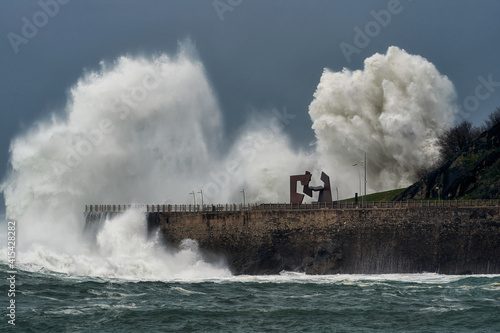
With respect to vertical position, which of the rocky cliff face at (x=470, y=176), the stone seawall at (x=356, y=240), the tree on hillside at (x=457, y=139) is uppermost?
the tree on hillside at (x=457, y=139)

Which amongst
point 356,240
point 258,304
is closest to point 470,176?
point 356,240

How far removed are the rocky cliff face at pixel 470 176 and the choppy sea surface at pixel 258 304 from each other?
52.7ft

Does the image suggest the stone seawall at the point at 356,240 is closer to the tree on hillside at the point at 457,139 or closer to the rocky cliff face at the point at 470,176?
the rocky cliff face at the point at 470,176

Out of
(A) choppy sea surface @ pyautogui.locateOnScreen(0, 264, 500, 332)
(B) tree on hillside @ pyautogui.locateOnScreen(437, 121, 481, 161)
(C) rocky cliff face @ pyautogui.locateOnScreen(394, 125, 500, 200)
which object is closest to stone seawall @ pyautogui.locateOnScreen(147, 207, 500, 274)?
(A) choppy sea surface @ pyautogui.locateOnScreen(0, 264, 500, 332)

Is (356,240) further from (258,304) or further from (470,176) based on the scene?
(258,304)

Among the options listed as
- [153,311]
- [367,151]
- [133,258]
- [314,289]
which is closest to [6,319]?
[153,311]

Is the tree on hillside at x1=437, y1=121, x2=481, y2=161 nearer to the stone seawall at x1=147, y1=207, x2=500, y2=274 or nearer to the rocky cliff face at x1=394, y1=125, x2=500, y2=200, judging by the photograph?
the rocky cliff face at x1=394, y1=125, x2=500, y2=200

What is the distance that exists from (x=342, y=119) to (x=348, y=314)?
69245 mm

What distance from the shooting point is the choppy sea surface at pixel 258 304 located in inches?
1795

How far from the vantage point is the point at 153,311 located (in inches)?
1943

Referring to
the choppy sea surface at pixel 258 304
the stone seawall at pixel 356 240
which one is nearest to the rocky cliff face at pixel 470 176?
the stone seawall at pixel 356 240

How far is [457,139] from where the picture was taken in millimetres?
105250

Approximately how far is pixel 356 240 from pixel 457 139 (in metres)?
40.0

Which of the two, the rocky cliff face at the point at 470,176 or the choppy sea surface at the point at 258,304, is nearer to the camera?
the choppy sea surface at the point at 258,304
